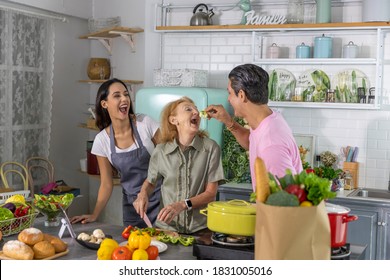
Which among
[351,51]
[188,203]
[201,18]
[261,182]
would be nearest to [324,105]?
[351,51]

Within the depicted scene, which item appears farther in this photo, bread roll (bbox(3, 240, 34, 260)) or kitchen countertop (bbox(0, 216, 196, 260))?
kitchen countertop (bbox(0, 216, 196, 260))

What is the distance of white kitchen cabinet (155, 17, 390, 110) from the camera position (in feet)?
17.8

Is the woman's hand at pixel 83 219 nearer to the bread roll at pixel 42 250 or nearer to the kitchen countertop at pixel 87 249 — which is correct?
the kitchen countertop at pixel 87 249

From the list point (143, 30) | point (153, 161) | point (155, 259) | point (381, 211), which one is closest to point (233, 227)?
point (155, 259)

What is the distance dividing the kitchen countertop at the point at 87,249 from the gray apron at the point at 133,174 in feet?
2.19

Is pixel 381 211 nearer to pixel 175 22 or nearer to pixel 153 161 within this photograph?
pixel 153 161

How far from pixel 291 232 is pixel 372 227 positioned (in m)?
3.01

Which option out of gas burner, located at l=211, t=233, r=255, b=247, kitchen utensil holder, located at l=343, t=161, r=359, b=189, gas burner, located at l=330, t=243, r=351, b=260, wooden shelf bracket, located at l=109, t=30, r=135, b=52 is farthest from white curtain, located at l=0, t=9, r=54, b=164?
gas burner, located at l=330, t=243, r=351, b=260

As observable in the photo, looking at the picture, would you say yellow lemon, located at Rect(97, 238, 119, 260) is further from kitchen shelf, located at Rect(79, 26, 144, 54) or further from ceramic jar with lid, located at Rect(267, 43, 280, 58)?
kitchen shelf, located at Rect(79, 26, 144, 54)

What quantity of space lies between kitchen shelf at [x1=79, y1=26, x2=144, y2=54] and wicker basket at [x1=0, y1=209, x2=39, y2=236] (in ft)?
10.8

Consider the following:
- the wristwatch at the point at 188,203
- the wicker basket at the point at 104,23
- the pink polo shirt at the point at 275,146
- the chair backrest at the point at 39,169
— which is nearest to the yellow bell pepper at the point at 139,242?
the pink polo shirt at the point at 275,146

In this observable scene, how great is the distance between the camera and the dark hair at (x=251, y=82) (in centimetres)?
301

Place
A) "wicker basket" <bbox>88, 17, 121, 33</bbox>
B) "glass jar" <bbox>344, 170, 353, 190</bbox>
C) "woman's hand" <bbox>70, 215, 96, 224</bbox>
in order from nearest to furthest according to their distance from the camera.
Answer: "woman's hand" <bbox>70, 215, 96, 224</bbox> < "glass jar" <bbox>344, 170, 353, 190</bbox> < "wicker basket" <bbox>88, 17, 121, 33</bbox>

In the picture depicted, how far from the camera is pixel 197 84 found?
19.4 feet
